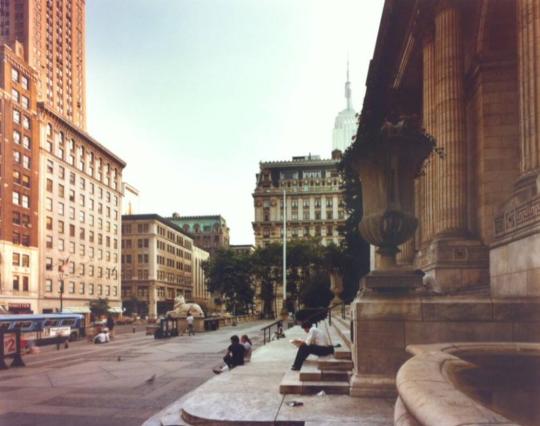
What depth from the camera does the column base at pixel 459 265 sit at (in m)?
14.8

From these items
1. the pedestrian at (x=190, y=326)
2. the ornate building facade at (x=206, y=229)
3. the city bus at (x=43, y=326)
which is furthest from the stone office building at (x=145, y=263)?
the city bus at (x=43, y=326)

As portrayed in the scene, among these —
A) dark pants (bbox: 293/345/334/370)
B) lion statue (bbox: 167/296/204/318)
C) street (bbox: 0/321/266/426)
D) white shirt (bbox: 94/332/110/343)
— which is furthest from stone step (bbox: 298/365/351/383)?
lion statue (bbox: 167/296/204/318)

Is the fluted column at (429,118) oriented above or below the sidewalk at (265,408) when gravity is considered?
above

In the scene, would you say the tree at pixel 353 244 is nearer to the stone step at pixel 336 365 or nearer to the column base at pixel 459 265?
the column base at pixel 459 265

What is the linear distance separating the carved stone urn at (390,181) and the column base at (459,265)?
6.79 m

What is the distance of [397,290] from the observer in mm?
8102

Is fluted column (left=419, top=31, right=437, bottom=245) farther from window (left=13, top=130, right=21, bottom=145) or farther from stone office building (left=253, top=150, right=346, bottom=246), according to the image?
stone office building (left=253, top=150, right=346, bottom=246)

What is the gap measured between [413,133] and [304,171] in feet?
362

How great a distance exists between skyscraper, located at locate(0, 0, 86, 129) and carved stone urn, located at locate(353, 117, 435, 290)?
93.8 m

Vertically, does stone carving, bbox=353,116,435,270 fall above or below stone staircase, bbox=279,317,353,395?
above

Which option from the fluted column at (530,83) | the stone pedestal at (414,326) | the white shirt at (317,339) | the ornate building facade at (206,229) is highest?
the ornate building facade at (206,229)

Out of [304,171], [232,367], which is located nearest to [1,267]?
[232,367]

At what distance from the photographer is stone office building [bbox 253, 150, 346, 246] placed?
111 m

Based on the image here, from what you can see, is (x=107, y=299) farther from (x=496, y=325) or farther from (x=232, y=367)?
(x=496, y=325)
